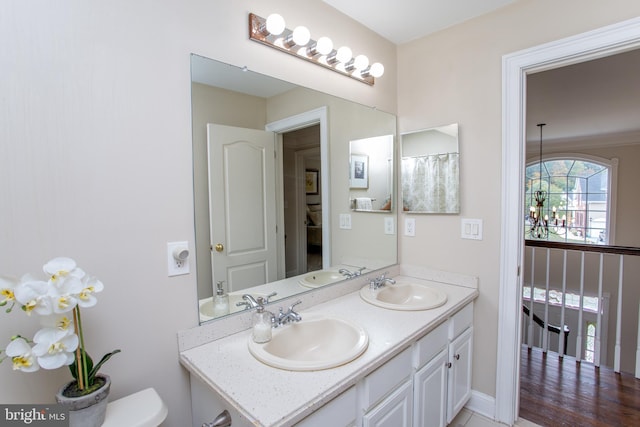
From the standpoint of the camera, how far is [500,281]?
1812 mm

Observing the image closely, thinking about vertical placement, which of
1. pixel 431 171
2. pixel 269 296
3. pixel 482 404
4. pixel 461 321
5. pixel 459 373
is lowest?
pixel 482 404

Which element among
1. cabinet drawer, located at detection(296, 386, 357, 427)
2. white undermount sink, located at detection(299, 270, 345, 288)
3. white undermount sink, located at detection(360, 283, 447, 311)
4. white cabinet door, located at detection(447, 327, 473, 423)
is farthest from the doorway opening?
cabinet drawer, located at detection(296, 386, 357, 427)

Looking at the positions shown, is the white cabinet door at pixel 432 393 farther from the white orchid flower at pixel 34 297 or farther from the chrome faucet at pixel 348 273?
the white orchid flower at pixel 34 297

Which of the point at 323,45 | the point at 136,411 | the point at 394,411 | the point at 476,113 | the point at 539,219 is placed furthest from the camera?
the point at 539,219

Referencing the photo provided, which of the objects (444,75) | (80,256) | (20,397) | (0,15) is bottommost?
(20,397)

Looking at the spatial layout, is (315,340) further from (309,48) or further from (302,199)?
(309,48)

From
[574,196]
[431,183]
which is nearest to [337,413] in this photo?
[431,183]

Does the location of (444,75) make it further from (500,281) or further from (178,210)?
(178,210)

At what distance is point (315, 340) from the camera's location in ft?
4.56

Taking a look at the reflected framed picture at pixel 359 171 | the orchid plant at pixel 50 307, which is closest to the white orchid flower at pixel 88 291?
the orchid plant at pixel 50 307

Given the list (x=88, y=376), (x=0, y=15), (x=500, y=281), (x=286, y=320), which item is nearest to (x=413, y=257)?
(x=500, y=281)

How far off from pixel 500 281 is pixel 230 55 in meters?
1.81

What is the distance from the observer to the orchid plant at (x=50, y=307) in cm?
73

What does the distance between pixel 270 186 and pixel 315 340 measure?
2.40 feet
